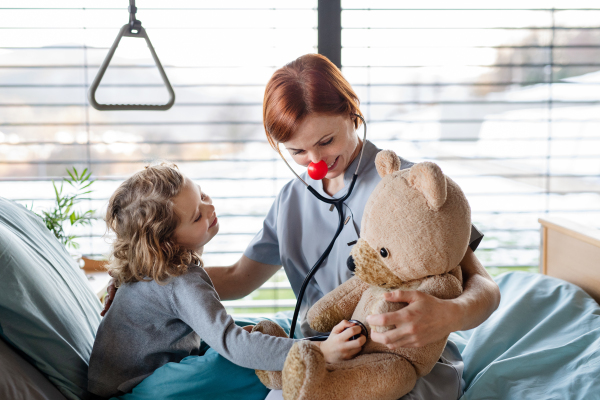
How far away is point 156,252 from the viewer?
A: 104 centimetres

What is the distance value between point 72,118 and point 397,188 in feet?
7.08

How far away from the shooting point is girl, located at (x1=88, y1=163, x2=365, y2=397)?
1021 millimetres

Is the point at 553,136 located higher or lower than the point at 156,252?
higher

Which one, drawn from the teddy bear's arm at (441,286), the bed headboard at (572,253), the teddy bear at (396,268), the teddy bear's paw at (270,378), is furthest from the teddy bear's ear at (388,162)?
the bed headboard at (572,253)

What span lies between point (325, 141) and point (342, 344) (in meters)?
0.57

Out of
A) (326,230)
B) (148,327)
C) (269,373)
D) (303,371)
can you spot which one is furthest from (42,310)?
(326,230)

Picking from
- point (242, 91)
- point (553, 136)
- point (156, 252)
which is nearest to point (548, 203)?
point (553, 136)

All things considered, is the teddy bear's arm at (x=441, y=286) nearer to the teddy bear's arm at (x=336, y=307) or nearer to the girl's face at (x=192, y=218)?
the teddy bear's arm at (x=336, y=307)

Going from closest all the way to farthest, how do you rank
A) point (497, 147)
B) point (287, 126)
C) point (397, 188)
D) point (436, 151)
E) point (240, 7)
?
point (397, 188) → point (287, 126) → point (240, 7) → point (497, 147) → point (436, 151)

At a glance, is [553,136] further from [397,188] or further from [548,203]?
[397,188]

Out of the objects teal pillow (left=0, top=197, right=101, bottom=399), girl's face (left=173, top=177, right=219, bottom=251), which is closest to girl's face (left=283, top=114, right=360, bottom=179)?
girl's face (left=173, top=177, right=219, bottom=251)

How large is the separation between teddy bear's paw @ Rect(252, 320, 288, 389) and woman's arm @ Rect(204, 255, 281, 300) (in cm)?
42

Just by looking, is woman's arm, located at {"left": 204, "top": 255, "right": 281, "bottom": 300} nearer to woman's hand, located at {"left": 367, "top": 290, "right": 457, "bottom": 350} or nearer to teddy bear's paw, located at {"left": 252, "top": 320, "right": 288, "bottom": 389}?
teddy bear's paw, located at {"left": 252, "top": 320, "right": 288, "bottom": 389}

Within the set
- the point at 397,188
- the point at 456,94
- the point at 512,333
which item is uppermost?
the point at 456,94
